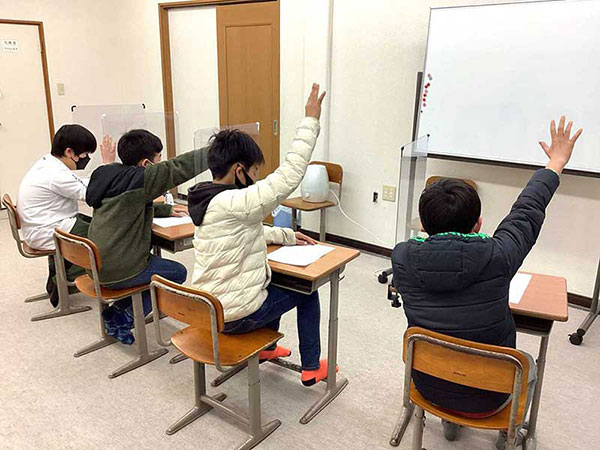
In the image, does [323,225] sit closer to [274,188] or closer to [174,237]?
Result: [174,237]

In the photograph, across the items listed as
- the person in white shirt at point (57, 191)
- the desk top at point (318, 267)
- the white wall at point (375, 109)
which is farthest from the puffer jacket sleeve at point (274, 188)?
the white wall at point (375, 109)

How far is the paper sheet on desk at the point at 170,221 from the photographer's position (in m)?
2.68

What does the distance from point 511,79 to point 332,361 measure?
213 cm

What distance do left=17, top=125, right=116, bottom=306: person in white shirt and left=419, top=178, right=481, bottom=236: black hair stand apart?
2.15 metres

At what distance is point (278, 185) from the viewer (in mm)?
1810

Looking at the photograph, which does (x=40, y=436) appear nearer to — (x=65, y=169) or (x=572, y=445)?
(x=65, y=169)

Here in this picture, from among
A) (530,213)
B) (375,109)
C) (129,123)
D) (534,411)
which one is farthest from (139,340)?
(375,109)

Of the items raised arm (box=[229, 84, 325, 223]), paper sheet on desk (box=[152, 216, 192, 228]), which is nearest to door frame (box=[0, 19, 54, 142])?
paper sheet on desk (box=[152, 216, 192, 228])

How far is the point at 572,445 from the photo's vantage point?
2.03m

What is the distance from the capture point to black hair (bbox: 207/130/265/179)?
187 centimetres

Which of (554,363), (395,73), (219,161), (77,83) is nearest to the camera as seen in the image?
(219,161)

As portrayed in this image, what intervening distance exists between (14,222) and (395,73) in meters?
2.79

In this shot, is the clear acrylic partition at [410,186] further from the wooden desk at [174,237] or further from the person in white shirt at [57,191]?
the person in white shirt at [57,191]

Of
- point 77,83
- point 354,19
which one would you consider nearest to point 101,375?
point 354,19
